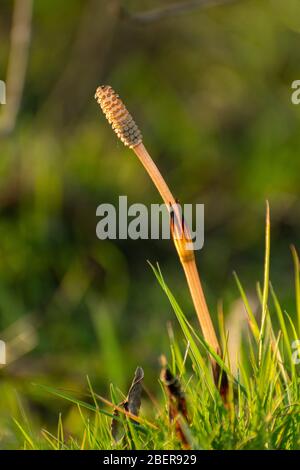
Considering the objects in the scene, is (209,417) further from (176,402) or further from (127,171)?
(127,171)

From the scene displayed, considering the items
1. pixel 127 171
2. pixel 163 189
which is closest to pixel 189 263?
pixel 163 189

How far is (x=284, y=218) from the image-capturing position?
10.8 ft

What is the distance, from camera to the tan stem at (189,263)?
1.03 meters

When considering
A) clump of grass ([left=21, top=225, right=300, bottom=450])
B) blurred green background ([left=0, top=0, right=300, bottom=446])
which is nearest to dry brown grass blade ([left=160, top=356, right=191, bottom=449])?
clump of grass ([left=21, top=225, right=300, bottom=450])

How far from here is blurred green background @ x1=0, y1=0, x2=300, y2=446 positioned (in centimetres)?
272

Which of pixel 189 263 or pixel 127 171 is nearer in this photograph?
pixel 189 263

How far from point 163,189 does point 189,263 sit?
0.09 m

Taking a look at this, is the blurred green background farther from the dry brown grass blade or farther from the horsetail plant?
the dry brown grass blade

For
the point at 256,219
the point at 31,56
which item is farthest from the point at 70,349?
the point at 31,56

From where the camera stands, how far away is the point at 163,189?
103 centimetres

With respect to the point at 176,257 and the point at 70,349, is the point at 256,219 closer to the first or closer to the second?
the point at 176,257

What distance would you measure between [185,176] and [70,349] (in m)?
0.97

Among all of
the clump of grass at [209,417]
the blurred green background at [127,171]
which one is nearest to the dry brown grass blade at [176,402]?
the clump of grass at [209,417]

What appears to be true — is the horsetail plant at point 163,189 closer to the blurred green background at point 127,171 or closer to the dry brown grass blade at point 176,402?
the dry brown grass blade at point 176,402
